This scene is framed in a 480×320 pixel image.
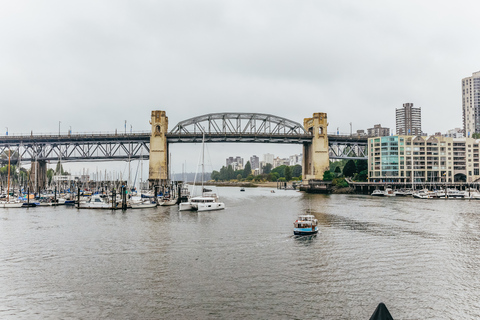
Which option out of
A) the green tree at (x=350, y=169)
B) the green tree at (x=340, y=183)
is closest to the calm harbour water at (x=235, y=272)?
the green tree at (x=340, y=183)

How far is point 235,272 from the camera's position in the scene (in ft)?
79.2

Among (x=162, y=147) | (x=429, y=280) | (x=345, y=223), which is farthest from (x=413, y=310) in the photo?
(x=162, y=147)

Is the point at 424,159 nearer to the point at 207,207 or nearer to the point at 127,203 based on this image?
the point at 207,207

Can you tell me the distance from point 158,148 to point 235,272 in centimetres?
9058

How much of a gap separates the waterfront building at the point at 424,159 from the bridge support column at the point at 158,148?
65.4 meters

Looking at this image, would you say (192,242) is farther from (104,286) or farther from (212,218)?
(212,218)

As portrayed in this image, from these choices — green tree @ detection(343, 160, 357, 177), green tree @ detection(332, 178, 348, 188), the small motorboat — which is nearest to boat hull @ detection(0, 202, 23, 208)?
the small motorboat

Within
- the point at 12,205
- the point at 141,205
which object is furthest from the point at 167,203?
the point at 12,205

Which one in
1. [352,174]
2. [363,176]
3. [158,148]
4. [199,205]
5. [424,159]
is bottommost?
[199,205]

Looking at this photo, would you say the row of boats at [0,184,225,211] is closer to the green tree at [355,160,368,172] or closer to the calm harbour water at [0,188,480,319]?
the calm harbour water at [0,188,480,319]

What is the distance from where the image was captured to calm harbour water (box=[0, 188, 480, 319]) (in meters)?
18.5

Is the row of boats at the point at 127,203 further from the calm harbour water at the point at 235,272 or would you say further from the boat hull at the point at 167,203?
the calm harbour water at the point at 235,272

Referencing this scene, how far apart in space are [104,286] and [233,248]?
1223cm

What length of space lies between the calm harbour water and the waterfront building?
76309 millimetres
